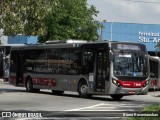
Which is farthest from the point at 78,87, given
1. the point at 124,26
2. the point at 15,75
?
the point at 124,26

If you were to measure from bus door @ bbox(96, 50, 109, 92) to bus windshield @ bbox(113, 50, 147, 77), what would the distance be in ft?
1.97

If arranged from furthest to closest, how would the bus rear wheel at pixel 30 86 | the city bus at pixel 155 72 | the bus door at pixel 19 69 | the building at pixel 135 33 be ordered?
the building at pixel 135 33 < the city bus at pixel 155 72 < the bus door at pixel 19 69 < the bus rear wheel at pixel 30 86

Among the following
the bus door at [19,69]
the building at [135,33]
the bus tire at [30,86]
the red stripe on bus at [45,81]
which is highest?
the building at [135,33]

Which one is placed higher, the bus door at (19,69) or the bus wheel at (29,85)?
the bus door at (19,69)

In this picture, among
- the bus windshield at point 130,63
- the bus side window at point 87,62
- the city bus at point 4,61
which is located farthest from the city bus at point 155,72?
the city bus at point 4,61

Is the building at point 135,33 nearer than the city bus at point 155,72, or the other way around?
the city bus at point 155,72

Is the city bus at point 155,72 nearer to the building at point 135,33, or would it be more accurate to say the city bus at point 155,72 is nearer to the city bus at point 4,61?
the city bus at point 4,61

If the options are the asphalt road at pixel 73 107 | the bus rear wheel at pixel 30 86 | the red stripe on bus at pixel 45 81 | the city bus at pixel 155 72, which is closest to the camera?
the asphalt road at pixel 73 107

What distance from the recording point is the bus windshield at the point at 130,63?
2389cm

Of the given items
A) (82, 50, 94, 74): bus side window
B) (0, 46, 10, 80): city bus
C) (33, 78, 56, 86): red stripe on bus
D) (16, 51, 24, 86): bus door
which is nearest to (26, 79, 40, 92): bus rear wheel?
(33, 78, 56, 86): red stripe on bus

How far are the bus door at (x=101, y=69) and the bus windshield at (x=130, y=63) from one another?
0.60 m

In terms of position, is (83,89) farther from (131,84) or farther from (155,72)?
(155,72)

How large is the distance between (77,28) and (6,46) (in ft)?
68.9

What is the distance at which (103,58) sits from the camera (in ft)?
79.9
